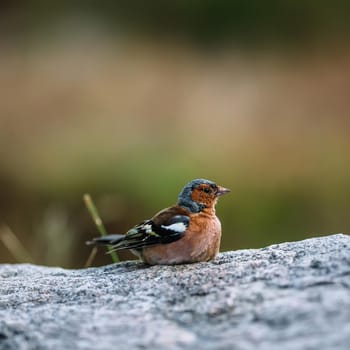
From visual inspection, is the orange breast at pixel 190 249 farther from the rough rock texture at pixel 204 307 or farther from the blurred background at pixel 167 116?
the blurred background at pixel 167 116

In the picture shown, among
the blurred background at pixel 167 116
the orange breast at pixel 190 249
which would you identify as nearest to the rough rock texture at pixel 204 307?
the orange breast at pixel 190 249

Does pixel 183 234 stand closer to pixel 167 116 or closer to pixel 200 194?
pixel 200 194

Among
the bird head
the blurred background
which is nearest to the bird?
the bird head

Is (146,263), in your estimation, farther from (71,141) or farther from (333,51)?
(333,51)

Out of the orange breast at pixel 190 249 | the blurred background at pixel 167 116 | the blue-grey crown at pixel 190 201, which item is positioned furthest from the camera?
the blurred background at pixel 167 116

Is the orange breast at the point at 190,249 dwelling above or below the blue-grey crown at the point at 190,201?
below

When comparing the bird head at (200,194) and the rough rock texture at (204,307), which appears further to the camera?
the bird head at (200,194)

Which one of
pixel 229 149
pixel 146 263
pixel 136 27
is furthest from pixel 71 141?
pixel 146 263
